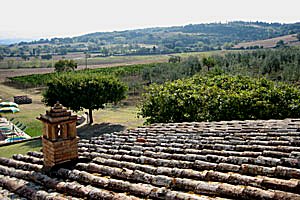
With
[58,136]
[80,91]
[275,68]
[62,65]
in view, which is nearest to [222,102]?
[58,136]

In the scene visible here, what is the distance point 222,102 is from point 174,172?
40.7ft

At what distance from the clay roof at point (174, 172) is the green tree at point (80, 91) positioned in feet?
81.4

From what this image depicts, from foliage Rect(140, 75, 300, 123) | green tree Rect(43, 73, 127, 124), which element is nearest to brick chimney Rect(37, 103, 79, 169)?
foliage Rect(140, 75, 300, 123)

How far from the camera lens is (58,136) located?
707 centimetres

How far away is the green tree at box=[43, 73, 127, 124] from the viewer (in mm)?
33062

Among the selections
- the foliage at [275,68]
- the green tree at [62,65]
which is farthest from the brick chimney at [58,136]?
the green tree at [62,65]

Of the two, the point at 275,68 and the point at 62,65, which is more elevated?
the point at 275,68

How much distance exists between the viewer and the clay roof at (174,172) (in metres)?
4.73

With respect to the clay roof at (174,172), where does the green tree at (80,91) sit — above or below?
below

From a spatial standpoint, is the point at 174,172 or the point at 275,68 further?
the point at 275,68

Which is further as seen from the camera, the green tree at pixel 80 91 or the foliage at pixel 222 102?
the green tree at pixel 80 91

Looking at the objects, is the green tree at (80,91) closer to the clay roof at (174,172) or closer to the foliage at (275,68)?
the foliage at (275,68)

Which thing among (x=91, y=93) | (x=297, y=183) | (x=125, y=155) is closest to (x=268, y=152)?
(x=297, y=183)

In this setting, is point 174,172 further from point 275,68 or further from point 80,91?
point 275,68
